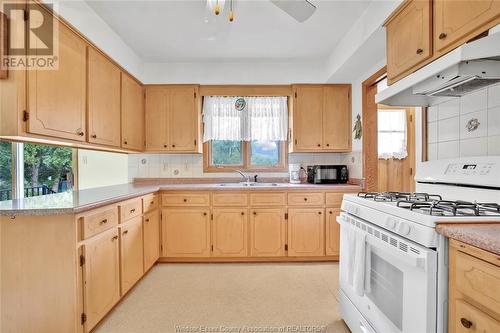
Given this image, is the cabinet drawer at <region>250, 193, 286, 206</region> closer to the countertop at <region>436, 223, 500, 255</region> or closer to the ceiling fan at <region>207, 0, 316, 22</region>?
the ceiling fan at <region>207, 0, 316, 22</region>

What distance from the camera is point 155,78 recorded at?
3.34 m

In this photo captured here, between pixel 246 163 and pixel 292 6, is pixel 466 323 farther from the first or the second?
pixel 246 163

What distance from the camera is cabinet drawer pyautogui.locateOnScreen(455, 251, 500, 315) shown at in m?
0.80

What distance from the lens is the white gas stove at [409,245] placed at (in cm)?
103

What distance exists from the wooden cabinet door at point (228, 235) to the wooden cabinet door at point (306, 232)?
55cm

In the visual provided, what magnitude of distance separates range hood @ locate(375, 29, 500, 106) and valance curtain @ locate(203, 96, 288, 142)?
183 cm

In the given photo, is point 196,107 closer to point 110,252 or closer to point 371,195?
point 110,252

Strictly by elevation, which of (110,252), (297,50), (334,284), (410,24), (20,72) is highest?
(297,50)

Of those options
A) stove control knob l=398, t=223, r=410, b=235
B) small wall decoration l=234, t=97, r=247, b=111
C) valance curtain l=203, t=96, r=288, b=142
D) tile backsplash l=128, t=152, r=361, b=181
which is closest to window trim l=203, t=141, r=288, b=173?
tile backsplash l=128, t=152, r=361, b=181

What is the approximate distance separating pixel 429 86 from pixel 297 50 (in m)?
1.85

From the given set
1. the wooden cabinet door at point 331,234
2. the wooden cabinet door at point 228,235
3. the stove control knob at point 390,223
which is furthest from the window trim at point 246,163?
the stove control knob at point 390,223

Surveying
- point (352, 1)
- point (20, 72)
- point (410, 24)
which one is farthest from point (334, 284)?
point (20, 72)

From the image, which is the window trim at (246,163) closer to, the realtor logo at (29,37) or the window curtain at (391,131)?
the window curtain at (391,131)

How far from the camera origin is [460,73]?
4.05 ft
